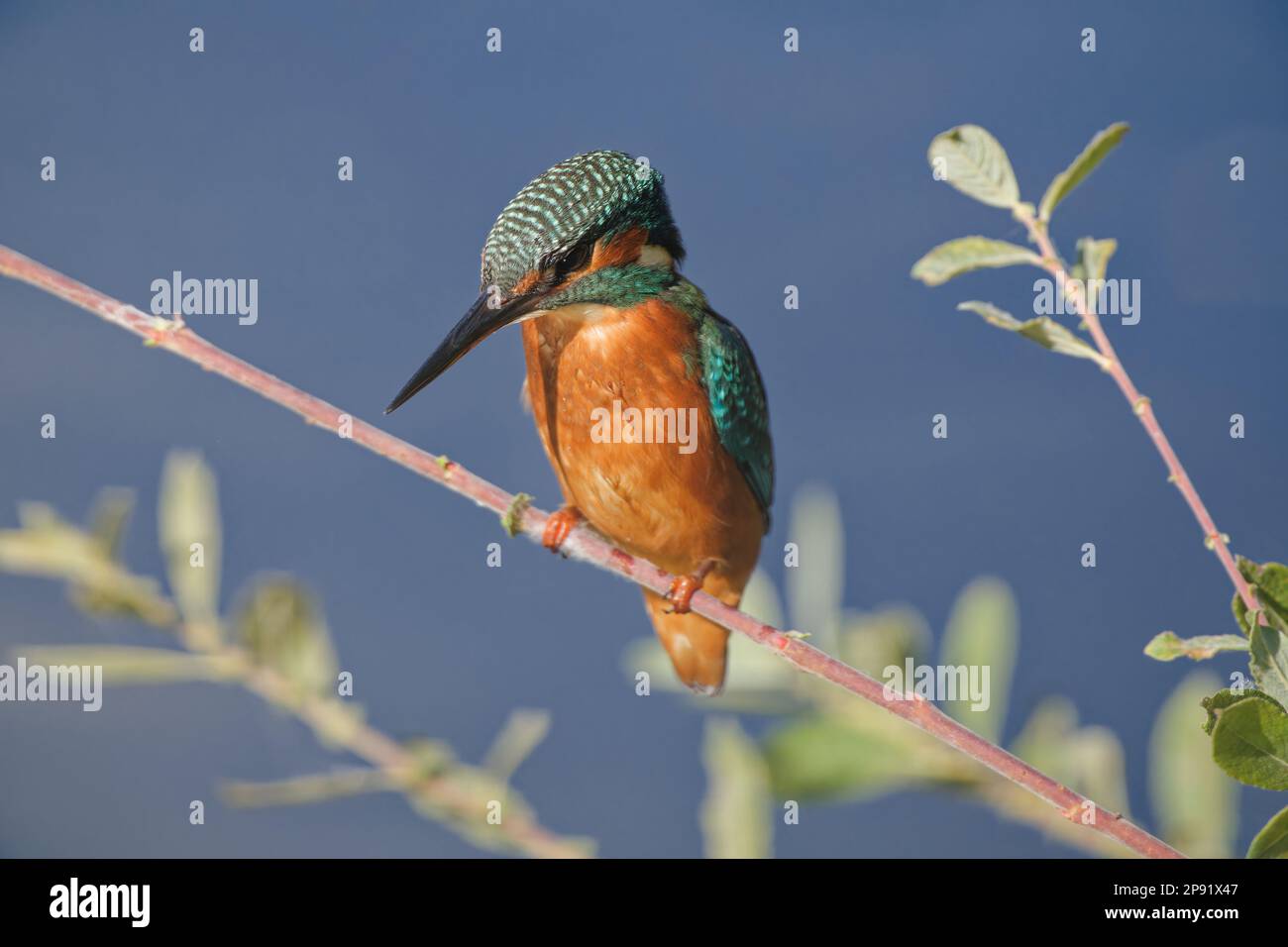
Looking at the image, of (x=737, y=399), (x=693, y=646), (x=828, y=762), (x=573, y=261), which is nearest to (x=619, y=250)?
(x=573, y=261)

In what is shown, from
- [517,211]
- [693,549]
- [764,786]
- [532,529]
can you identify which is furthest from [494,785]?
[693,549]

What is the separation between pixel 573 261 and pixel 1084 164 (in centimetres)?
98

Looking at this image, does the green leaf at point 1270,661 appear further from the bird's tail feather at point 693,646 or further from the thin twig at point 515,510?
the bird's tail feather at point 693,646

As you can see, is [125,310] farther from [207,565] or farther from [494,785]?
[494,785]

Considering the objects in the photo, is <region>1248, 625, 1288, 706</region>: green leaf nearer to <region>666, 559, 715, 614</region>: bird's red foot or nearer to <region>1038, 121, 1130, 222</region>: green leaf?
<region>1038, 121, 1130, 222</region>: green leaf

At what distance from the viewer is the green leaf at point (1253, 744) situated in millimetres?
476

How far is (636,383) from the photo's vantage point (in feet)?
5.34

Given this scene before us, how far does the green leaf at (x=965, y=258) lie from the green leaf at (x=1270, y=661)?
20 centimetres

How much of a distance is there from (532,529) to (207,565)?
286mm

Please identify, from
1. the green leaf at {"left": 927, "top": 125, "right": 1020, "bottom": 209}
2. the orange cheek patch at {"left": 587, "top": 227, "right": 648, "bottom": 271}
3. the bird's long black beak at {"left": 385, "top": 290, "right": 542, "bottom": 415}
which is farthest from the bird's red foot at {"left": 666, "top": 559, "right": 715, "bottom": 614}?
the green leaf at {"left": 927, "top": 125, "right": 1020, "bottom": 209}

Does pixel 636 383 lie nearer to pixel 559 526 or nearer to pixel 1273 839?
pixel 559 526

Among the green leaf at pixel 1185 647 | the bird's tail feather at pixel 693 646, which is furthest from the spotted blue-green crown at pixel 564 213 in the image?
the green leaf at pixel 1185 647

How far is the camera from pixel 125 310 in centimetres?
78

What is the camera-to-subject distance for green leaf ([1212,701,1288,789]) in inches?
18.7
